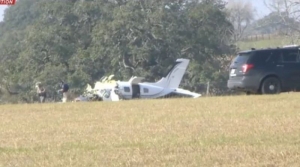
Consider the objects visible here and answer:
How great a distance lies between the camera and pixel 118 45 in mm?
55562

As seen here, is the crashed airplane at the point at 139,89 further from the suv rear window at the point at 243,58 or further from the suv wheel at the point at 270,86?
the suv wheel at the point at 270,86

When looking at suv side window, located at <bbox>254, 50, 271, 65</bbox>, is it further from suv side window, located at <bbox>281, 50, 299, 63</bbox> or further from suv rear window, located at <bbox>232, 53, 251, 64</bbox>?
suv side window, located at <bbox>281, 50, 299, 63</bbox>

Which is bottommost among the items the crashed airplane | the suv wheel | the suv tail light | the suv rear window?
the crashed airplane

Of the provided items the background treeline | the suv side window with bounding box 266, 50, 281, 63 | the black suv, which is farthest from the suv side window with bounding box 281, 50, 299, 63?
the background treeline

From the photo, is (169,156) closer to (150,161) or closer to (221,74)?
(150,161)

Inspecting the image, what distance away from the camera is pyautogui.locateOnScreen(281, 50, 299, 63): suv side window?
88.2ft

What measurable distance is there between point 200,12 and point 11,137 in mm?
43618

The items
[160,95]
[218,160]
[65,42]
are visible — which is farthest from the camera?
[65,42]

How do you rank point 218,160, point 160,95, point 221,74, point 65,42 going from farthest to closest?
point 65,42
point 221,74
point 160,95
point 218,160

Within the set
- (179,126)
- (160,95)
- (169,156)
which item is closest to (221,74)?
(160,95)

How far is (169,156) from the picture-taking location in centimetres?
1121

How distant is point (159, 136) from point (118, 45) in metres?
42.0

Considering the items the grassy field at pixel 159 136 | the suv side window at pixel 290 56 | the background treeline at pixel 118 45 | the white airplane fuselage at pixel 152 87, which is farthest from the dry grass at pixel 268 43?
the grassy field at pixel 159 136

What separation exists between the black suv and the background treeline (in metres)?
25.8
